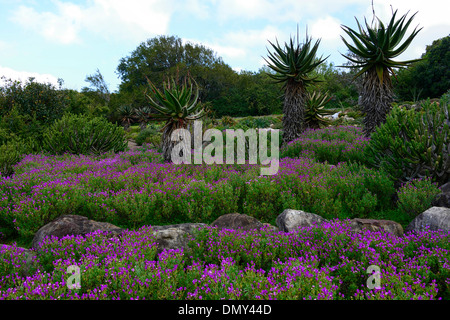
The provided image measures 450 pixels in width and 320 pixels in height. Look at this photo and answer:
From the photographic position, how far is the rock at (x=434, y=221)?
475 centimetres

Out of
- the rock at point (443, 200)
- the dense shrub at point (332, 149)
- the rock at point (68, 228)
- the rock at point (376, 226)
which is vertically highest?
the dense shrub at point (332, 149)

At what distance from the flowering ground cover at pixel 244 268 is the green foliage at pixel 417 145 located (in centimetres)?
270

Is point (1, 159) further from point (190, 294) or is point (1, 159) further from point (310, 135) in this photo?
point (310, 135)

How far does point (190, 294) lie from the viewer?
336 cm

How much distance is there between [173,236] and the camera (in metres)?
5.03

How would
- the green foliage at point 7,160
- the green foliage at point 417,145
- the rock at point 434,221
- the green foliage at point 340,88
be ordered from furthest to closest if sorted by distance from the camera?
1. the green foliage at point 340,88
2. the green foliage at point 7,160
3. the green foliage at point 417,145
4. the rock at point 434,221

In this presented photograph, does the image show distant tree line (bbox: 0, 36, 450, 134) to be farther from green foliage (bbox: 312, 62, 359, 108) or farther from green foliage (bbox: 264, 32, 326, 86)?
green foliage (bbox: 264, 32, 326, 86)

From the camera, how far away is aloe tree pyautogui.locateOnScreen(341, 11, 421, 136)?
10250mm

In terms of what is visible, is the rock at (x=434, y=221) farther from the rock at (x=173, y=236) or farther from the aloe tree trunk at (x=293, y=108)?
the aloe tree trunk at (x=293, y=108)

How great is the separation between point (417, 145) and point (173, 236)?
533 cm

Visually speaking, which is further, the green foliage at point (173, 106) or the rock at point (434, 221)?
the green foliage at point (173, 106)

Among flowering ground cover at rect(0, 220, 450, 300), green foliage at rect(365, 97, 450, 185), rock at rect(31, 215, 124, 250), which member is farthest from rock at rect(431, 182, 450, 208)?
rock at rect(31, 215, 124, 250)

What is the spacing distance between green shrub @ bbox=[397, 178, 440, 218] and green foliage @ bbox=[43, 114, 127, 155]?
11142mm

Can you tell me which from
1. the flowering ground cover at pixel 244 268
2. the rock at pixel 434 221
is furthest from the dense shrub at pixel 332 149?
the flowering ground cover at pixel 244 268
